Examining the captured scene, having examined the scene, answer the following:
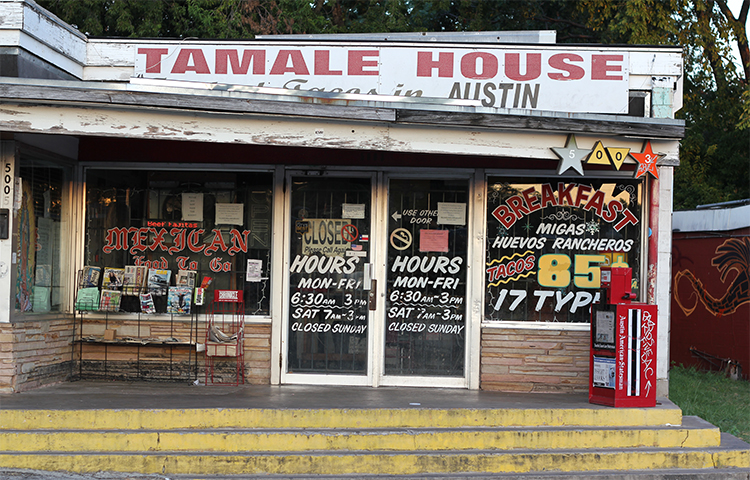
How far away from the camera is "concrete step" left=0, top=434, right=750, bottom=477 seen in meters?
6.14

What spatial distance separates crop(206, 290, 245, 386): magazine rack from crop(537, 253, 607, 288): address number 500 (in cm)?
358

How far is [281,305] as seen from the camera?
8.30 meters

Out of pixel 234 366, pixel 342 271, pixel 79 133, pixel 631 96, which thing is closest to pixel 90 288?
pixel 234 366

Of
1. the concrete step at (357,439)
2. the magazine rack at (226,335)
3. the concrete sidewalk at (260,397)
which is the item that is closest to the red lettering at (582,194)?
the concrete sidewalk at (260,397)

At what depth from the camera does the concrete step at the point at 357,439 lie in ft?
20.6

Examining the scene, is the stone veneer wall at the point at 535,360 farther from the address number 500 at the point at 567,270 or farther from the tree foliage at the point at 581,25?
the tree foliage at the point at 581,25

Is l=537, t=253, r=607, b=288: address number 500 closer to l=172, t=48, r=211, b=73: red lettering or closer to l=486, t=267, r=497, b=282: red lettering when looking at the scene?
l=486, t=267, r=497, b=282: red lettering

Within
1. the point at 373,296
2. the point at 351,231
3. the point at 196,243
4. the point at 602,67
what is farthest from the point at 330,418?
the point at 602,67

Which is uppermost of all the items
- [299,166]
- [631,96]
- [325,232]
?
[631,96]

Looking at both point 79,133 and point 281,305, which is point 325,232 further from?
point 79,133

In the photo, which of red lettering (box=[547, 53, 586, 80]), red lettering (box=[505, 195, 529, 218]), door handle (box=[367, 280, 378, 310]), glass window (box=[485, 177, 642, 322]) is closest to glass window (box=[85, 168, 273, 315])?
door handle (box=[367, 280, 378, 310])

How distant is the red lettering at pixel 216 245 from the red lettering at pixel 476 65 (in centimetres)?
349

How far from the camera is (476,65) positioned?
8.29 metres

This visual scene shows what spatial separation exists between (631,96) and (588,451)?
4.09m
